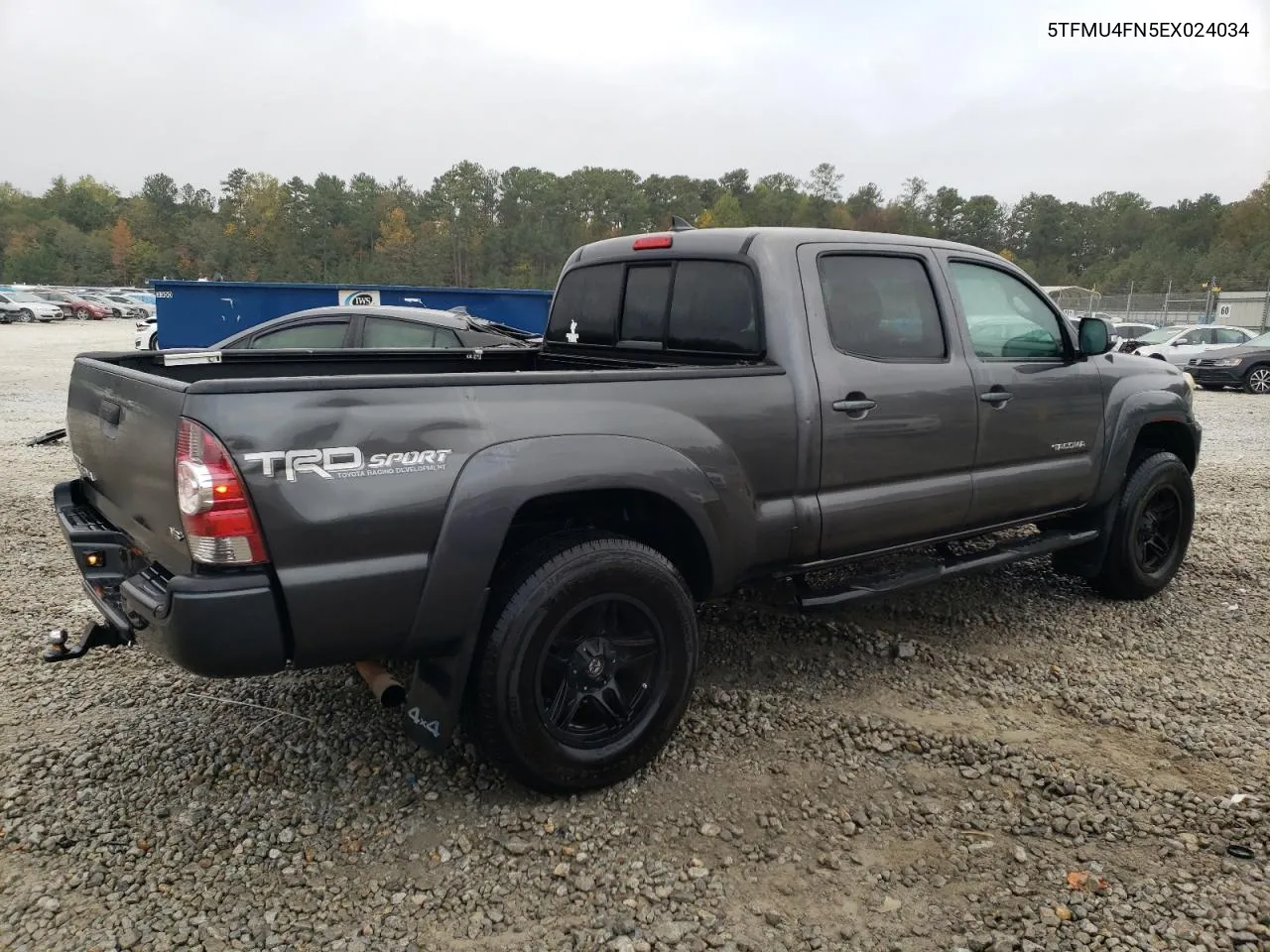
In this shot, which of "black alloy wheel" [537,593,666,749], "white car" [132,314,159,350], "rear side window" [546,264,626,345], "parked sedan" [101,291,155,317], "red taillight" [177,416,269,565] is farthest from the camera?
"parked sedan" [101,291,155,317]

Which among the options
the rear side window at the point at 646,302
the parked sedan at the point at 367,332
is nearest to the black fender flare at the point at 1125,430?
the rear side window at the point at 646,302

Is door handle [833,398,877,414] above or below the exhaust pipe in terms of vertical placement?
above

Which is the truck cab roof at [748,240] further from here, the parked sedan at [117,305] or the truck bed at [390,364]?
the parked sedan at [117,305]

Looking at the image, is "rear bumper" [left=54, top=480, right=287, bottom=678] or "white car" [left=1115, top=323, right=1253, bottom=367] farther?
"white car" [left=1115, top=323, right=1253, bottom=367]

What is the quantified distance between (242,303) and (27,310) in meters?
37.2

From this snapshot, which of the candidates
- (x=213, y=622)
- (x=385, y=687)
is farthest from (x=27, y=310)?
(x=213, y=622)

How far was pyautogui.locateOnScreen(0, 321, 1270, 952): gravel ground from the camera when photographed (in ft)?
7.97

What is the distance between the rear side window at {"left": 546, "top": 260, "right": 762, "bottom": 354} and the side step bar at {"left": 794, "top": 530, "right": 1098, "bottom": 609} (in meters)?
1.02

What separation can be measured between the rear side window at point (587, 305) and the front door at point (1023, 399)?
1543 millimetres

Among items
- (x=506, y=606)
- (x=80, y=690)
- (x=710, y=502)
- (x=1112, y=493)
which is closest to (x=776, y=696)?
(x=710, y=502)

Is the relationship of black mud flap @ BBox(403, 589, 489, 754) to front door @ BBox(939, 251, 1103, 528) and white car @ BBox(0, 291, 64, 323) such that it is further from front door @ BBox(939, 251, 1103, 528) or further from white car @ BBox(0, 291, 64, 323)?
white car @ BBox(0, 291, 64, 323)

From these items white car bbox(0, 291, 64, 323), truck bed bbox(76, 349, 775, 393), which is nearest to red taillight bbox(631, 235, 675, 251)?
truck bed bbox(76, 349, 775, 393)

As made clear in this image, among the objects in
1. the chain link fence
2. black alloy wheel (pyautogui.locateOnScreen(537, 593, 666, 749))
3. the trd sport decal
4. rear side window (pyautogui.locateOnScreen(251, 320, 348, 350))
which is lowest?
black alloy wheel (pyautogui.locateOnScreen(537, 593, 666, 749))

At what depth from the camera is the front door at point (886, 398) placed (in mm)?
3477
